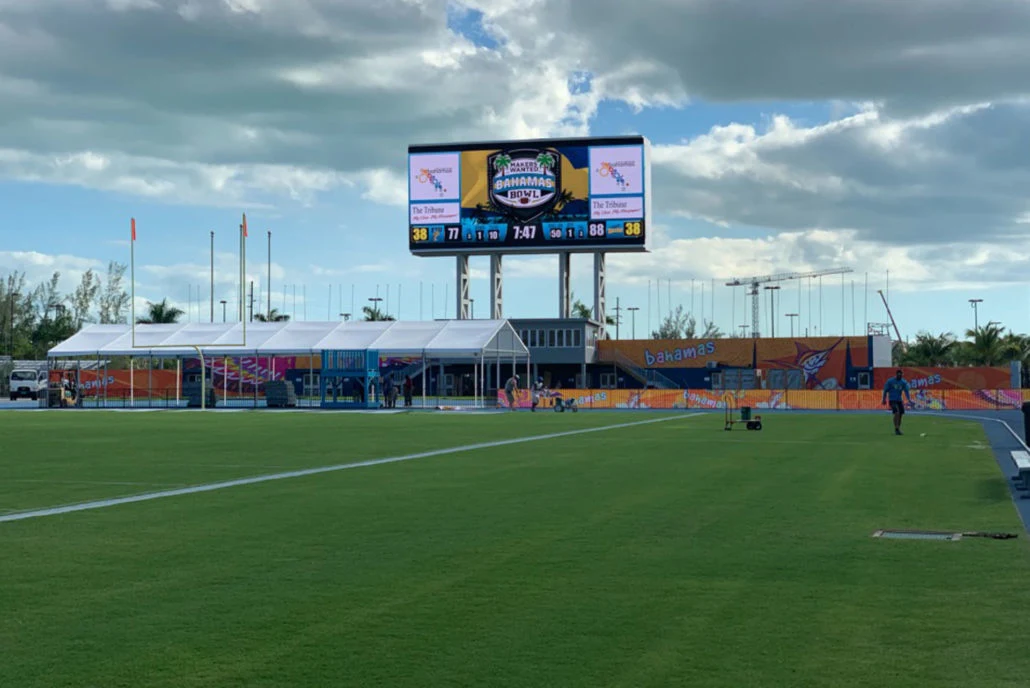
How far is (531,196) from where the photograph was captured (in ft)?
244

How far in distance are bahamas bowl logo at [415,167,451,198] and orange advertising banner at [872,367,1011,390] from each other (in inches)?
1212

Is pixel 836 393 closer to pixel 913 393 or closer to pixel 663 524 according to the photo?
pixel 913 393

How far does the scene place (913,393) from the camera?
181 feet

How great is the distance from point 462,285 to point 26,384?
30031 millimetres

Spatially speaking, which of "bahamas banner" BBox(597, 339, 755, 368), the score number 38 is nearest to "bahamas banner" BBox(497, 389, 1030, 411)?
the score number 38

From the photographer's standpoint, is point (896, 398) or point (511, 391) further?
point (511, 391)

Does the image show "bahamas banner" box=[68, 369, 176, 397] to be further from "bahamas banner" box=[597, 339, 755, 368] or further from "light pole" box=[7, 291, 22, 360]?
"bahamas banner" box=[597, 339, 755, 368]

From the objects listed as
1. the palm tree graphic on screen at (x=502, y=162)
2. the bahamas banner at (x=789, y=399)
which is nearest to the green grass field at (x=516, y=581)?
the bahamas banner at (x=789, y=399)

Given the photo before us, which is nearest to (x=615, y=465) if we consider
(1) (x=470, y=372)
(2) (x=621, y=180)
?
(2) (x=621, y=180)

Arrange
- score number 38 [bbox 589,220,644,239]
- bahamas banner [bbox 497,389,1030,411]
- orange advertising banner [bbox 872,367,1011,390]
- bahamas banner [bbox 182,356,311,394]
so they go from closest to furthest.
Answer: bahamas banner [bbox 497,389,1030,411]
orange advertising banner [bbox 872,367,1011,390]
score number 38 [bbox 589,220,644,239]
bahamas banner [bbox 182,356,311,394]

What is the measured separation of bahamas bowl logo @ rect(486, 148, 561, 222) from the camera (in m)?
73.8

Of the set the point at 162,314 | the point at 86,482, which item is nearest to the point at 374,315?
the point at 162,314

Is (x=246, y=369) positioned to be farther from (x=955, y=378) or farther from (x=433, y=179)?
(x=955, y=378)

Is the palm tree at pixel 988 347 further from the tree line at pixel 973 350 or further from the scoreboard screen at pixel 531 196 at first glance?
the scoreboard screen at pixel 531 196
